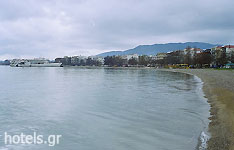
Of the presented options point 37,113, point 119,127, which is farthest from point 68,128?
point 37,113

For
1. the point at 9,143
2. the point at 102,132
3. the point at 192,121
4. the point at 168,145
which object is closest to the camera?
the point at 168,145

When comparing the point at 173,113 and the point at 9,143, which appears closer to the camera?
the point at 9,143

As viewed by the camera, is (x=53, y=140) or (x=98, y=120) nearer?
(x=53, y=140)

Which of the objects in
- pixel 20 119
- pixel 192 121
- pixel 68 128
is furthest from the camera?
pixel 20 119

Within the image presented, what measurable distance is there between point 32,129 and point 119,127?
302 cm

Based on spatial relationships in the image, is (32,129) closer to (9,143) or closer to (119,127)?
(9,143)

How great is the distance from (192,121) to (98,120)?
3.62 m

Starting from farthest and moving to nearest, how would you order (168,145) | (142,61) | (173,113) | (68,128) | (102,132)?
(142,61)
(173,113)
(68,128)
(102,132)
(168,145)

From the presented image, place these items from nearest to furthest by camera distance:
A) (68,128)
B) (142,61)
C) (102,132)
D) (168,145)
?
1. (168,145)
2. (102,132)
3. (68,128)
4. (142,61)

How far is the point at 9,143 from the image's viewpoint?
6508 millimetres

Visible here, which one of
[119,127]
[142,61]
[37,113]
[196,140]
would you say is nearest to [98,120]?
[119,127]

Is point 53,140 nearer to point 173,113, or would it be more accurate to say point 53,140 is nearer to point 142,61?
point 173,113

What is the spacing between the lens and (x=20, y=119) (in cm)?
919

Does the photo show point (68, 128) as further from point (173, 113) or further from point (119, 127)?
point (173, 113)
